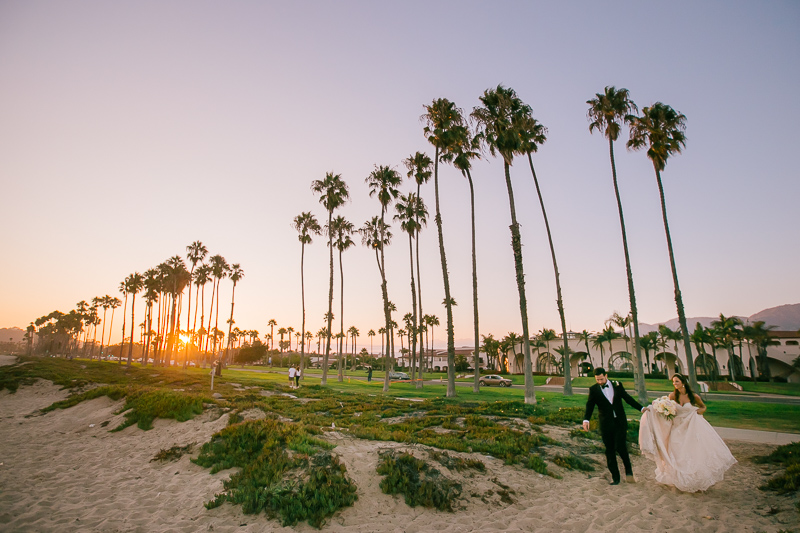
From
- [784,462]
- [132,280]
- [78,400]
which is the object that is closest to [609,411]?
[784,462]

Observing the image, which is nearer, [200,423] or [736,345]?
[200,423]

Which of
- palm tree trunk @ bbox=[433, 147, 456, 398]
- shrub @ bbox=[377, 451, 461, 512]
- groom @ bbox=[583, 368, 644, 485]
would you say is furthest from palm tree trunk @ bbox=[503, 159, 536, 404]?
shrub @ bbox=[377, 451, 461, 512]

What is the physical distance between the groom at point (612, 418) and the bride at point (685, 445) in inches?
17.6

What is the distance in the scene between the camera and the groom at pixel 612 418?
805 cm

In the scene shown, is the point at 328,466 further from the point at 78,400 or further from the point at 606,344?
the point at 606,344

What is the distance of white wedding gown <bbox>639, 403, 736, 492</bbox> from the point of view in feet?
24.2

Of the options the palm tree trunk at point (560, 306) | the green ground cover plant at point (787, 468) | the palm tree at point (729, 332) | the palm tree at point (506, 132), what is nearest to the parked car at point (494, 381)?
the palm tree trunk at point (560, 306)

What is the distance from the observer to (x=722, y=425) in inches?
635

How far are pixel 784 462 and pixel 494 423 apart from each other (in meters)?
7.70

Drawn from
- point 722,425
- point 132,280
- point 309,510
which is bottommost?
point 722,425

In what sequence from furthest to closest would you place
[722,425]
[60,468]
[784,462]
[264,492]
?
1. [722,425]
2. [60,468]
3. [784,462]
4. [264,492]

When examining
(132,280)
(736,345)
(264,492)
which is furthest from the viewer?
(132,280)

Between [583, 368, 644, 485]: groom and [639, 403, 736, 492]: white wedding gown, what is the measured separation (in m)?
0.44

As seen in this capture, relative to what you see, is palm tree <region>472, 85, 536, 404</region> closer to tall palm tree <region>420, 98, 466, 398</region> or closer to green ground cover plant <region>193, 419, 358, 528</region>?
tall palm tree <region>420, 98, 466, 398</region>
